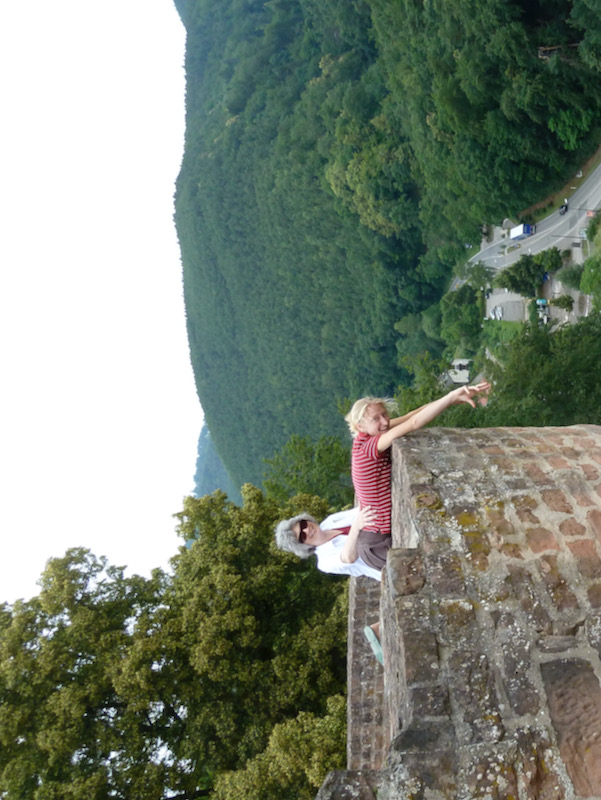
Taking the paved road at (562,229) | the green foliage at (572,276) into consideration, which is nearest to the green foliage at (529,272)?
the paved road at (562,229)

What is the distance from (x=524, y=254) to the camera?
33.1 meters

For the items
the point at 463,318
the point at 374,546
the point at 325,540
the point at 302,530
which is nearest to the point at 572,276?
the point at 463,318

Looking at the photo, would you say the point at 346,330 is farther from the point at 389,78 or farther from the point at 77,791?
the point at 77,791

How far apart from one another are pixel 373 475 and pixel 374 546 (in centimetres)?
78

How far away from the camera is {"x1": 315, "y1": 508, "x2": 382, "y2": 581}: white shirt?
5902 millimetres

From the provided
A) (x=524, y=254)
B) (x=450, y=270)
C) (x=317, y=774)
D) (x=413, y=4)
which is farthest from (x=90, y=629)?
(x=450, y=270)

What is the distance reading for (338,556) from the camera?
20.1ft

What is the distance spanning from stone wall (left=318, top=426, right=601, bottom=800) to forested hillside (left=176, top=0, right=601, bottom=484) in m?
22.0

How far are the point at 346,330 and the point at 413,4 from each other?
29726 millimetres

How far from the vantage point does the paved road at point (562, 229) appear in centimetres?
2716

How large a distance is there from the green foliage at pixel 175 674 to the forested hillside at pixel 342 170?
646 inches

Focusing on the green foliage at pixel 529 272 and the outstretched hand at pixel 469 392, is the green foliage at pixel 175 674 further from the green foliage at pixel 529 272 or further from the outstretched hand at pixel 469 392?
the green foliage at pixel 529 272

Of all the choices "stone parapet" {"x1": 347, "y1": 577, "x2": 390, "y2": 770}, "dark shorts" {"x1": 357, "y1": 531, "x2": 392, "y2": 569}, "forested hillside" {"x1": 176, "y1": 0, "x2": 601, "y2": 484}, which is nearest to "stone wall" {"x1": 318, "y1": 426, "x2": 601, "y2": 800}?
"dark shorts" {"x1": 357, "y1": 531, "x2": 392, "y2": 569}

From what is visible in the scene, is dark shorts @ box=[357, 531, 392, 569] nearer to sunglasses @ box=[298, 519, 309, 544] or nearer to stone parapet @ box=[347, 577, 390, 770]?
sunglasses @ box=[298, 519, 309, 544]
